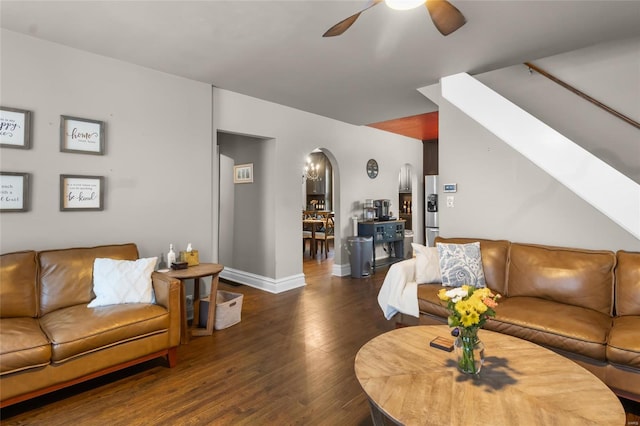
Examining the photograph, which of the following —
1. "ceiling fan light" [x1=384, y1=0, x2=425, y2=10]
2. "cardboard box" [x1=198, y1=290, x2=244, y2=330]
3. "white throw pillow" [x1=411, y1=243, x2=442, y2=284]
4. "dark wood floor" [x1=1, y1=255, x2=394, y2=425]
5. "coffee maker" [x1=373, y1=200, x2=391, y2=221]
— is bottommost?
"dark wood floor" [x1=1, y1=255, x2=394, y2=425]

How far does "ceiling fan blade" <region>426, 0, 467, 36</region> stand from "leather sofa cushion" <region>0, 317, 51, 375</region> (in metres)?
2.96

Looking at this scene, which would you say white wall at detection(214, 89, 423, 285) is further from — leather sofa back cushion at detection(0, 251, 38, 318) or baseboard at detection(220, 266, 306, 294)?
leather sofa back cushion at detection(0, 251, 38, 318)

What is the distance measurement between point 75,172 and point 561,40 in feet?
14.1

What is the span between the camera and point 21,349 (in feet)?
6.22

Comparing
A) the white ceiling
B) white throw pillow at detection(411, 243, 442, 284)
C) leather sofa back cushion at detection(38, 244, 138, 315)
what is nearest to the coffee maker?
the white ceiling

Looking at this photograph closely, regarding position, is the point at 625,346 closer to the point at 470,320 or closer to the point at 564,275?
the point at 564,275

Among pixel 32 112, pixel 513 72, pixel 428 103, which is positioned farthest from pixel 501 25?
pixel 32 112

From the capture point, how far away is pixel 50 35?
105 inches

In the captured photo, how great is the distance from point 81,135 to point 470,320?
335 cm

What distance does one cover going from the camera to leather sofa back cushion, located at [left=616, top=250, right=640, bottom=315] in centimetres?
239

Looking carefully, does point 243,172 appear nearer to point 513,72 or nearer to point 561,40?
point 513,72

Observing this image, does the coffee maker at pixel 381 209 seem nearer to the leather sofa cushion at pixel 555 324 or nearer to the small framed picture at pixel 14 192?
the leather sofa cushion at pixel 555 324

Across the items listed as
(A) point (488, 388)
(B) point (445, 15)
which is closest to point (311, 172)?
(B) point (445, 15)

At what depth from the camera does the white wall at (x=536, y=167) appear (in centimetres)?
288
